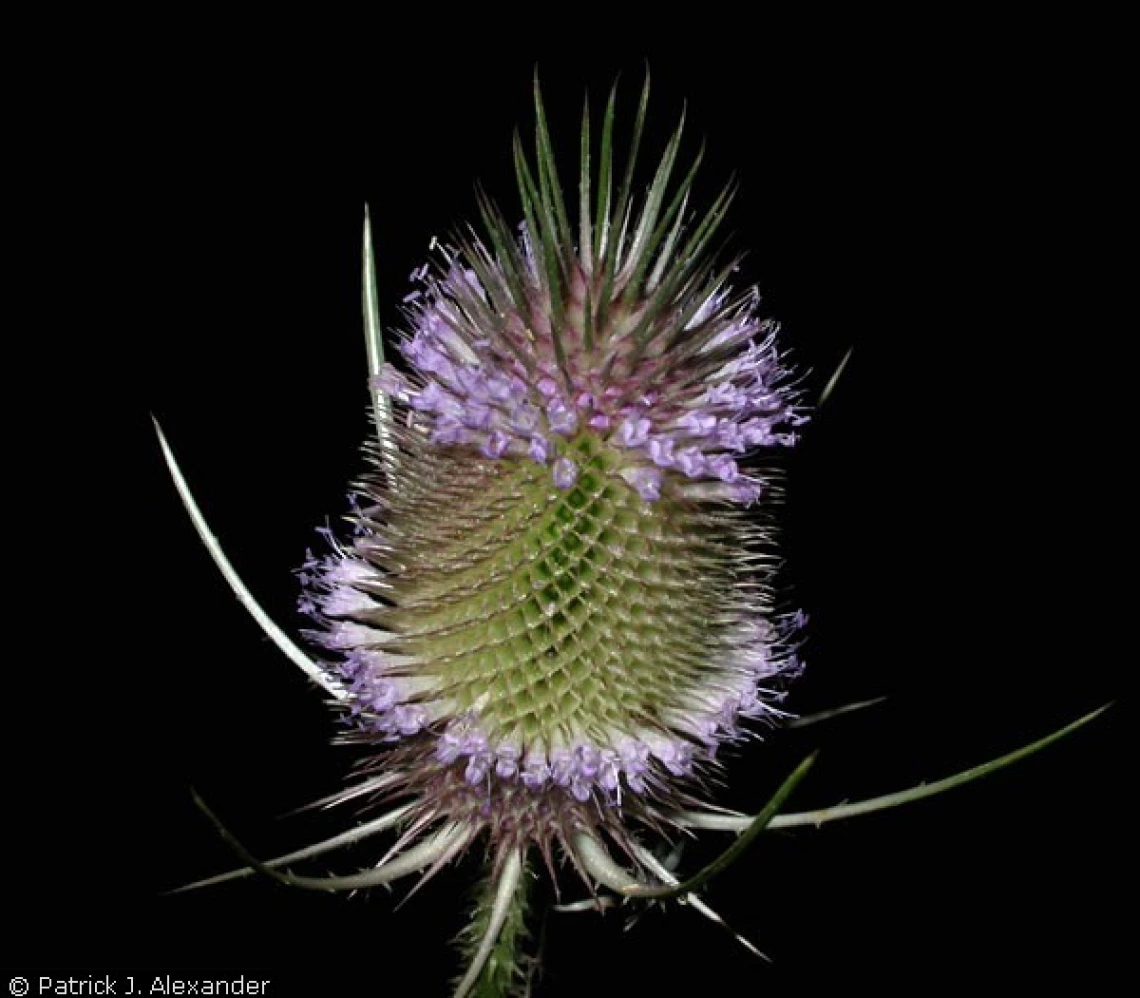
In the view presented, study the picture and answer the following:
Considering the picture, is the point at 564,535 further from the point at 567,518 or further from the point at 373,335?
the point at 373,335

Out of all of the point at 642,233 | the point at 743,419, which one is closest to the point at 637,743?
the point at 743,419

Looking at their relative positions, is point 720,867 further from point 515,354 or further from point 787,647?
point 515,354

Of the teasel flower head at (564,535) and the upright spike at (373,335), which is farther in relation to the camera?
the upright spike at (373,335)

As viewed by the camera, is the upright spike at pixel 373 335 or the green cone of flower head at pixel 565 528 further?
the upright spike at pixel 373 335

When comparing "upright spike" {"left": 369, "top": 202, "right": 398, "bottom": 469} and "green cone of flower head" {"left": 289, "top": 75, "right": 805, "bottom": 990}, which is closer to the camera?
"green cone of flower head" {"left": 289, "top": 75, "right": 805, "bottom": 990}

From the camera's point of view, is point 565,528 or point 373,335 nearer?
point 565,528

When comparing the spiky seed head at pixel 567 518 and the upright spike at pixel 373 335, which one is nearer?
the spiky seed head at pixel 567 518

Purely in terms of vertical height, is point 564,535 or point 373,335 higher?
point 373,335

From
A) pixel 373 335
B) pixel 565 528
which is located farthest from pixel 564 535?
pixel 373 335

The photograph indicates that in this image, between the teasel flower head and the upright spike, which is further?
the upright spike
